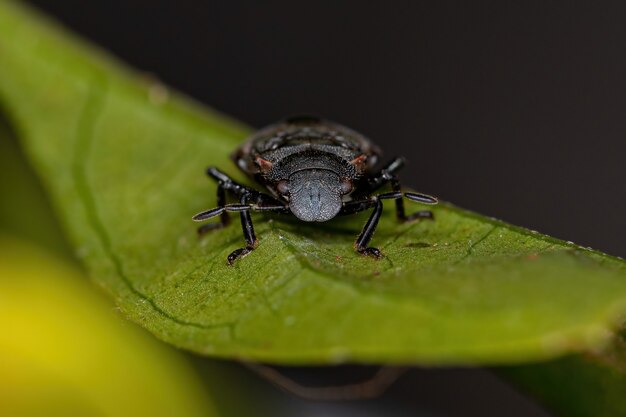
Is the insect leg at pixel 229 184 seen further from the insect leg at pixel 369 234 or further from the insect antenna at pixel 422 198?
the insect antenna at pixel 422 198

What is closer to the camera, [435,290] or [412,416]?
[435,290]

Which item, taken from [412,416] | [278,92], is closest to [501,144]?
[278,92]

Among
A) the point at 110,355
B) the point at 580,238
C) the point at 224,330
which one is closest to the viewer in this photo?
the point at 224,330

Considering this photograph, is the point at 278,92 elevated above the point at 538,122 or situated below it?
above

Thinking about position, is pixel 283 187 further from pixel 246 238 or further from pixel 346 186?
pixel 246 238

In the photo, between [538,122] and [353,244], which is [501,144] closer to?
[538,122]

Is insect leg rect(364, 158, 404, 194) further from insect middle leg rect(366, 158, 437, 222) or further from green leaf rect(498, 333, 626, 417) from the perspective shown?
green leaf rect(498, 333, 626, 417)

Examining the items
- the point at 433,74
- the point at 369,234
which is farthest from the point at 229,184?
the point at 433,74
